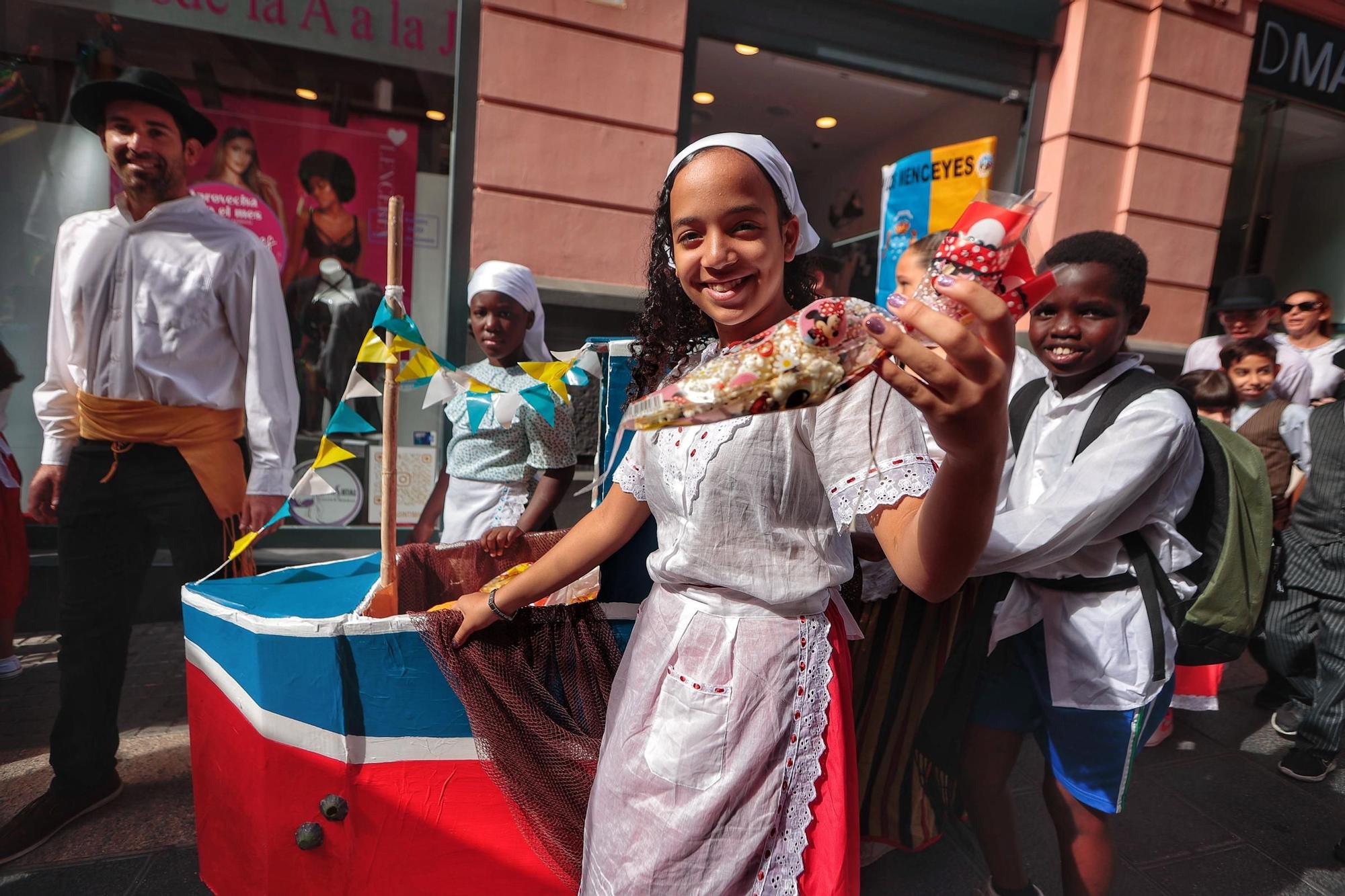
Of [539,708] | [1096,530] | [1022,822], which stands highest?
[1096,530]

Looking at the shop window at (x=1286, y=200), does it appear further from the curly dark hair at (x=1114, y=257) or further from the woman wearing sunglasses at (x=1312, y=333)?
the curly dark hair at (x=1114, y=257)

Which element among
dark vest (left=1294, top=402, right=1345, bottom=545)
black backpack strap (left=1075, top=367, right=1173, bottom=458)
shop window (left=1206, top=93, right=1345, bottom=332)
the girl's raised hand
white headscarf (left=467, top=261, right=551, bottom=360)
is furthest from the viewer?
shop window (left=1206, top=93, right=1345, bottom=332)

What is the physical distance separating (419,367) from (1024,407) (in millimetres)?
1724

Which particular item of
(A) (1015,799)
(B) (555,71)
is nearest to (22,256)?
(B) (555,71)

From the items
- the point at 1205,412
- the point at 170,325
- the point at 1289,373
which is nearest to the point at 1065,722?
the point at 1205,412

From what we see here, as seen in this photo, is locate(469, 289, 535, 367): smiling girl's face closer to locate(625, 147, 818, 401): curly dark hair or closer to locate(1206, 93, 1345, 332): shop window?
locate(625, 147, 818, 401): curly dark hair

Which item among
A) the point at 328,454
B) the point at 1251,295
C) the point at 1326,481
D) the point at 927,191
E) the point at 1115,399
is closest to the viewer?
the point at 1115,399

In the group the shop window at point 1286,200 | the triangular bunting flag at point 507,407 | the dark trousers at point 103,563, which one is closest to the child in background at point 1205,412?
the triangular bunting flag at point 507,407

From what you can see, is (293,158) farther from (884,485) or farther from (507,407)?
(884,485)

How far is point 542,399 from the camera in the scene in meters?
2.69

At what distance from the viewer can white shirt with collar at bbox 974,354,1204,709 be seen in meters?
1.64

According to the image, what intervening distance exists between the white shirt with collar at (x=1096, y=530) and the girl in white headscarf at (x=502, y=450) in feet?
5.50

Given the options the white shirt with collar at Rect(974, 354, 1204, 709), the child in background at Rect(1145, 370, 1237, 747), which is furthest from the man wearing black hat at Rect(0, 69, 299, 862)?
the child in background at Rect(1145, 370, 1237, 747)

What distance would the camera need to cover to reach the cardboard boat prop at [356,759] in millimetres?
1542
